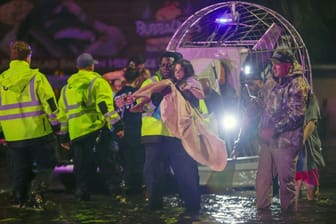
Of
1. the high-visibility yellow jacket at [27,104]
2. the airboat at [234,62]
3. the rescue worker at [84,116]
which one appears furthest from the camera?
the airboat at [234,62]

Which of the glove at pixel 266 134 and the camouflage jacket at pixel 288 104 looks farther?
the glove at pixel 266 134

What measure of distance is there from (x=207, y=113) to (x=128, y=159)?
175 cm

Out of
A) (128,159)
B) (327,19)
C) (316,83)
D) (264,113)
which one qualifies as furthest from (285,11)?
(264,113)

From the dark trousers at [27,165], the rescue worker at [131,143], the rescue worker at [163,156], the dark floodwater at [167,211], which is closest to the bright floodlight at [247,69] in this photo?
the rescue worker at [131,143]

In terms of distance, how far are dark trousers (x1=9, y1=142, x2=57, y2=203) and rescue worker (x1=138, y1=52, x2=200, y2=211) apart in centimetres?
133

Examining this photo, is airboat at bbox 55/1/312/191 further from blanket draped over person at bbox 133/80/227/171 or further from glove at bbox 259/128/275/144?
glove at bbox 259/128/275/144

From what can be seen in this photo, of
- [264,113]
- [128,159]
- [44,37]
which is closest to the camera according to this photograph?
[264,113]

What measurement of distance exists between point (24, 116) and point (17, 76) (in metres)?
0.47

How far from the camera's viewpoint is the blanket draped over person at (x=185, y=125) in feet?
26.3

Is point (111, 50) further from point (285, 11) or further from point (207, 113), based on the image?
point (207, 113)

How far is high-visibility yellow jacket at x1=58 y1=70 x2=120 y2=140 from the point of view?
8883 mm

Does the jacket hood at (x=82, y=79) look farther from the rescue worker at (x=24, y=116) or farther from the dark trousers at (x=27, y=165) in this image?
the dark trousers at (x=27, y=165)

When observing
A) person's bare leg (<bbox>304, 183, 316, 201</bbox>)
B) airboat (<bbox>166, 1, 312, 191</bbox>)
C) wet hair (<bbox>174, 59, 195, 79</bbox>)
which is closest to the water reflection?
person's bare leg (<bbox>304, 183, 316, 201</bbox>)

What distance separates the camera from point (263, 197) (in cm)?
814
